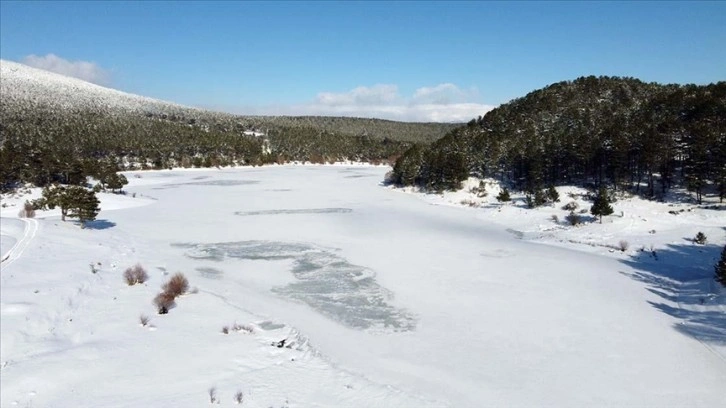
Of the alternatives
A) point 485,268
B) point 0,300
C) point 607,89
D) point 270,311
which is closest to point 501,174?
point 607,89

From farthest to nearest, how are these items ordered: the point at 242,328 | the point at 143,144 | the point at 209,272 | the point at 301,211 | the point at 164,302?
the point at 143,144 → the point at 301,211 → the point at 209,272 → the point at 164,302 → the point at 242,328

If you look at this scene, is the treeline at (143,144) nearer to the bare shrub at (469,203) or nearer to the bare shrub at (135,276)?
the bare shrub at (135,276)

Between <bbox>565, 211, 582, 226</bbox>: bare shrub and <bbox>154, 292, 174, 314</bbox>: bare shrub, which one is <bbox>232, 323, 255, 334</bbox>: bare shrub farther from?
<bbox>565, 211, 582, 226</bbox>: bare shrub

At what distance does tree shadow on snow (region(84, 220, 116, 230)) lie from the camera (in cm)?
3862

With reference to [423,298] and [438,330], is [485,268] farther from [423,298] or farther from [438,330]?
[438,330]

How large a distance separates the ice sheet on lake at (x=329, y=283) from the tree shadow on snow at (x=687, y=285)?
12.1m

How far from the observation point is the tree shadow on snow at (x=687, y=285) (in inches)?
771

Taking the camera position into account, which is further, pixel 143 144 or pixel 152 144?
pixel 152 144

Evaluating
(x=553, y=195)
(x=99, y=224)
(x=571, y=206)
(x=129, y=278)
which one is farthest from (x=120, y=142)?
(x=571, y=206)

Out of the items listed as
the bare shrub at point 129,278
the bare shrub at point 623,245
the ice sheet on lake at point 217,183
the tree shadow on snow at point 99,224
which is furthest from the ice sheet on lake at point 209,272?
the ice sheet on lake at point 217,183

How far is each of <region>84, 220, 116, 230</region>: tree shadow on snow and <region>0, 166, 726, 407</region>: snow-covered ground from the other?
235mm

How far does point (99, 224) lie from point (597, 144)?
189ft

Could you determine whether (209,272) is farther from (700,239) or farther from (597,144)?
(597,144)

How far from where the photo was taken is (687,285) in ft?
83.5
